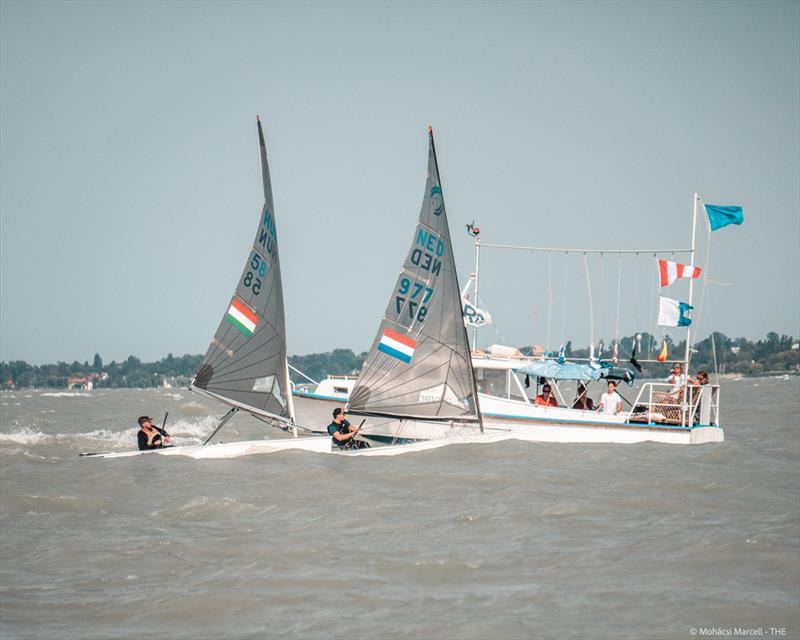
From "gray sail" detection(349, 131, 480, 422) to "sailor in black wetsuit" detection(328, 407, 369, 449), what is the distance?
3.80 feet

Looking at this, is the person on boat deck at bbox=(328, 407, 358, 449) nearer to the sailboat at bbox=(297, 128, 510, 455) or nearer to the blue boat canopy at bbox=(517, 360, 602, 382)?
the sailboat at bbox=(297, 128, 510, 455)

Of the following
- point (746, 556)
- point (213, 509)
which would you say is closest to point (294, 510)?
point (213, 509)

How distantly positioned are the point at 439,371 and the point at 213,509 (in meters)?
9.14

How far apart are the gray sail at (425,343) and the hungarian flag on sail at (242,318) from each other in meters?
2.82

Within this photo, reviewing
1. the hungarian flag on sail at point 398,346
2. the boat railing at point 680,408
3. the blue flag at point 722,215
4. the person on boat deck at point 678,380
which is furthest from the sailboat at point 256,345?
the blue flag at point 722,215

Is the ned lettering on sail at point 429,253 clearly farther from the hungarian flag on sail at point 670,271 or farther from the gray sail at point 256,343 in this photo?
the hungarian flag on sail at point 670,271

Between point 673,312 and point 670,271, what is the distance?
43.4 inches

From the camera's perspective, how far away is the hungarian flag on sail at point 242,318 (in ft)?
72.9

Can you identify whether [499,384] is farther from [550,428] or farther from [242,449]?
[242,449]

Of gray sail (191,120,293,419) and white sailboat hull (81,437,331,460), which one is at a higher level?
gray sail (191,120,293,419)

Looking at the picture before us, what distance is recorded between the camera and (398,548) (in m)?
11.8

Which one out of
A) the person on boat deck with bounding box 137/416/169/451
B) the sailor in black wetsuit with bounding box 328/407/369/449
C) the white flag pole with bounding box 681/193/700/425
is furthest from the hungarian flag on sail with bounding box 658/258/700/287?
the person on boat deck with bounding box 137/416/169/451

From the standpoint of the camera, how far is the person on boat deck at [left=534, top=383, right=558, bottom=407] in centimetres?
2553

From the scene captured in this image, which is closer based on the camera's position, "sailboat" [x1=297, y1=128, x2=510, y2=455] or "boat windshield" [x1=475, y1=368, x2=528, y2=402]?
"sailboat" [x1=297, y1=128, x2=510, y2=455]
